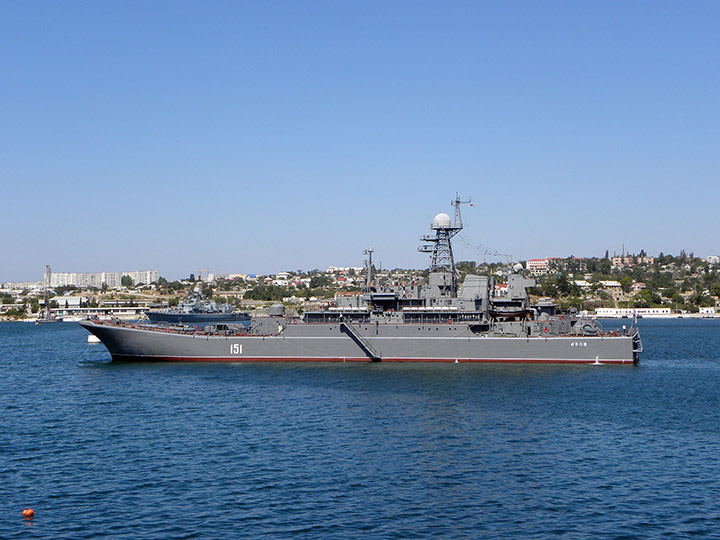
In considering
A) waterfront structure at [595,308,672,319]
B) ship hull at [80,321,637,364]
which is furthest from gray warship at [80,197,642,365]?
waterfront structure at [595,308,672,319]

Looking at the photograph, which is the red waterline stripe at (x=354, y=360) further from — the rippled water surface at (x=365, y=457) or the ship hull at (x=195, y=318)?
the ship hull at (x=195, y=318)

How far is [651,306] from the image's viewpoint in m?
177

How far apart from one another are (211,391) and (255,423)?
10520 millimetres

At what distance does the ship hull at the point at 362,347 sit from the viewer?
54.4 metres

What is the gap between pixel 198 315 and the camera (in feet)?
450

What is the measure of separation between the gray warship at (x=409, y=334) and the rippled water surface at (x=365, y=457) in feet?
22.7

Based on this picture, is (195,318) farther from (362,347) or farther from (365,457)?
(365,457)

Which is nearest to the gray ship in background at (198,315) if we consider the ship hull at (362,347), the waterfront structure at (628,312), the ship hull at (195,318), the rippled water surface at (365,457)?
the ship hull at (195,318)

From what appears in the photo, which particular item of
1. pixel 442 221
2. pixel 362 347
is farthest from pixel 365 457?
pixel 442 221

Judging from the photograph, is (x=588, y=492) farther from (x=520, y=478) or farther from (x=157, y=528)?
(x=157, y=528)

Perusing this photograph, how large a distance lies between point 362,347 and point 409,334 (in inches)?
159

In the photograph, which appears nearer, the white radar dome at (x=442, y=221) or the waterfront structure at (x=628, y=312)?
the white radar dome at (x=442, y=221)

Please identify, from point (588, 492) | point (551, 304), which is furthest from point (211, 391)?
Answer: point (551, 304)

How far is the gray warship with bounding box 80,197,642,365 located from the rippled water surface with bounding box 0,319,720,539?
692cm
